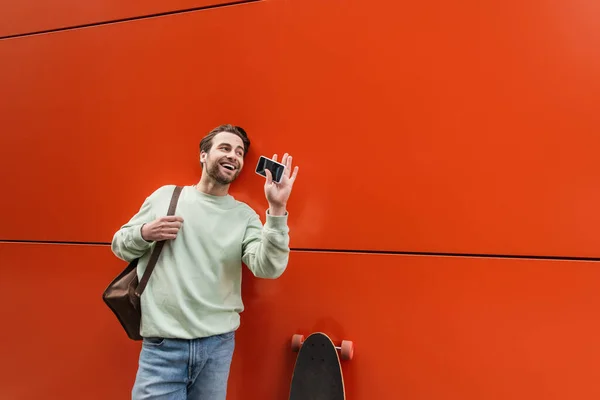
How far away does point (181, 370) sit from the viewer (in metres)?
1.35

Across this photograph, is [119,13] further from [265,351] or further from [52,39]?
[265,351]

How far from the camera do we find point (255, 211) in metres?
1.69

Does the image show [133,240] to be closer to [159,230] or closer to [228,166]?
[159,230]

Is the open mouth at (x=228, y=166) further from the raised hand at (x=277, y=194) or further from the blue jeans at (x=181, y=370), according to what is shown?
the blue jeans at (x=181, y=370)

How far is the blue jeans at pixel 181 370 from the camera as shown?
132cm

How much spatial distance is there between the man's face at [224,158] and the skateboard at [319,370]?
0.74 meters

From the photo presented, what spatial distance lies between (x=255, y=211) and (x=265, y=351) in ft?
2.02

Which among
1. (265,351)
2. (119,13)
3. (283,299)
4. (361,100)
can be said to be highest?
(119,13)

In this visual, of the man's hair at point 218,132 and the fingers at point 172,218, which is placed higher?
the man's hair at point 218,132

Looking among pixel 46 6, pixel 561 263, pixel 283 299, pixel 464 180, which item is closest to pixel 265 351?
pixel 283 299

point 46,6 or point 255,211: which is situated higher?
point 46,6

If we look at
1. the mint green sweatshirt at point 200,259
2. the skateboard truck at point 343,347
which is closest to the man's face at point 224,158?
the mint green sweatshirt at point 200,259

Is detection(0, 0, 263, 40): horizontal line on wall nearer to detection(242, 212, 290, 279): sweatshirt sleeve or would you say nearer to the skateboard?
detection(242, 212, 290, 279): sweatshirt sleeve

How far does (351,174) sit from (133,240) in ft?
2.96
